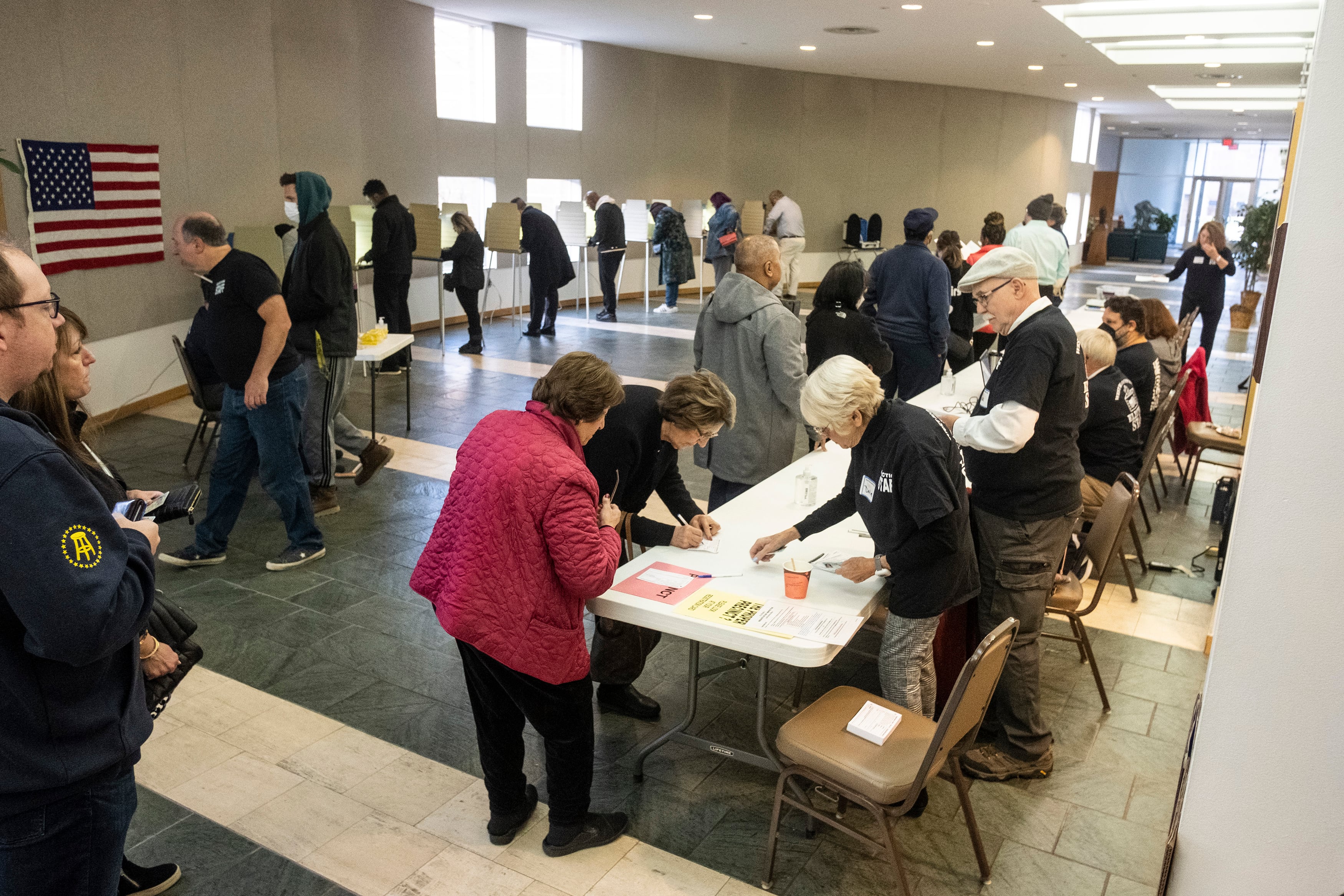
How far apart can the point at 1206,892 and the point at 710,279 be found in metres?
14.9

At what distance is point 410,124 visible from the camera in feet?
35.4

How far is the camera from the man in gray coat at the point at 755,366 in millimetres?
3848

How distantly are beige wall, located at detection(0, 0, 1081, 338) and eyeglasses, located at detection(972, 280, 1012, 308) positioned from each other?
6112 millimetres

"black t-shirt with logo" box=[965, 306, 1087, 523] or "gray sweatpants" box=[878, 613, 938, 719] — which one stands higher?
"black t-shirt with logo" box=[965, 306, 1087, 523]

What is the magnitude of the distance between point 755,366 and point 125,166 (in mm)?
5625

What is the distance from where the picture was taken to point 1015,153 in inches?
766

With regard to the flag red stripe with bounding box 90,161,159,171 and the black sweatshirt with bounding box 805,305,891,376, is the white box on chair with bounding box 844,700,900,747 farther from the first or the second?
the flag red stripe with bounding box 90,161,159,171

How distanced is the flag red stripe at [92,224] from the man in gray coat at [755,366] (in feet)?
16.4

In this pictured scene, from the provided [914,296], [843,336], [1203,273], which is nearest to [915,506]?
[843,336]

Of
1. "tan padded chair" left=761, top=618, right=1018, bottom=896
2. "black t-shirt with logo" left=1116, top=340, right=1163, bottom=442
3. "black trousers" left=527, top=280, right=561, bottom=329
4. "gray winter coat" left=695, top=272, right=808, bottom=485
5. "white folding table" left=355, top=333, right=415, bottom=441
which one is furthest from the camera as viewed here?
"black trousers" left=527, top=280, right=561, bottom=329

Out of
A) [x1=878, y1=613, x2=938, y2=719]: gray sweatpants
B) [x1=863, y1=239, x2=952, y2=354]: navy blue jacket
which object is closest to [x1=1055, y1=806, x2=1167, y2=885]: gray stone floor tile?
[x1=878, y1=613, x2=938, y2=719]: gray sweatpants

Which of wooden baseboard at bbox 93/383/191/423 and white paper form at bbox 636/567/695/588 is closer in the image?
white paper form at bbox 636/567/695/588

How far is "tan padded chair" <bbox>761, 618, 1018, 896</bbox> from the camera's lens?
7.18 ft

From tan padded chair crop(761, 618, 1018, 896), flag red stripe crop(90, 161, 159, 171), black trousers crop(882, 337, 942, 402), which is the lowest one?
tan padded chair crop(761, 618, 1018, 896)
